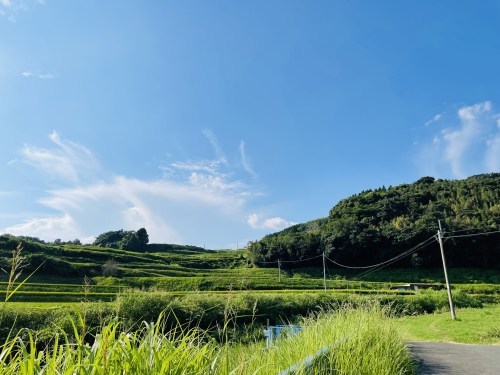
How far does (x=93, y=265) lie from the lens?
4469 centimetres

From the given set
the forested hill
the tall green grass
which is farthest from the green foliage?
the tall green grass

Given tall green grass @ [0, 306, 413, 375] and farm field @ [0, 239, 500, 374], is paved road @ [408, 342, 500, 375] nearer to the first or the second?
farm field @ [0, 239, 500, 374]

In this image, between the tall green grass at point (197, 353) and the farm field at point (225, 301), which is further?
the farm field at point (225, 301)

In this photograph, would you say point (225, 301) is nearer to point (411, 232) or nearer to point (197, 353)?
point (197, 353)

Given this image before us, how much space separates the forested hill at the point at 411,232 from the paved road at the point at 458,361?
133 feet

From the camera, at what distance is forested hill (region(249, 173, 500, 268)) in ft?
160

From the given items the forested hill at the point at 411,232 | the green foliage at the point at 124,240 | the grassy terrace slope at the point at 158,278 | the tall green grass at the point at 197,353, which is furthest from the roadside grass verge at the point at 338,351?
the green foliage at the point at 124,240

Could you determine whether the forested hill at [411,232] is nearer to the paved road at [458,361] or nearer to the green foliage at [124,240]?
the green foliage at [124,240]

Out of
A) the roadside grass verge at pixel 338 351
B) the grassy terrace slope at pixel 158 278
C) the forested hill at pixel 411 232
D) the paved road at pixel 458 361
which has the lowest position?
the paved road at pixel 458 361

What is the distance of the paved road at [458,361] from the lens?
632 centimetres

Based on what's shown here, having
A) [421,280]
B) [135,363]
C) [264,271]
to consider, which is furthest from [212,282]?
[135,363]

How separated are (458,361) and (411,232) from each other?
48271mm

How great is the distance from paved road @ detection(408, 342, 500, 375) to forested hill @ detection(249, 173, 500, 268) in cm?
4058

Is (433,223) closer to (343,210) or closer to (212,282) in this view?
(343,210)
